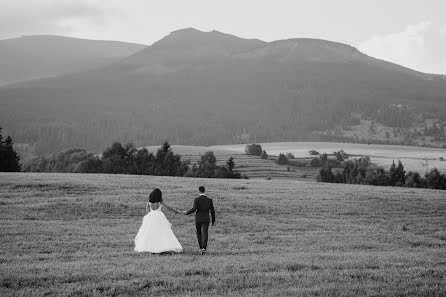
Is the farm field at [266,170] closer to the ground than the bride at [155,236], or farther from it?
closer to the ground

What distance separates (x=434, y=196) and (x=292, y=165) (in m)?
135

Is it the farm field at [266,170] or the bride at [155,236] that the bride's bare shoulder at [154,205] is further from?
the farm field at [266,170]

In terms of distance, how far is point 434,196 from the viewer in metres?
50.4

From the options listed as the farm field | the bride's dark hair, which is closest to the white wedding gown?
the bride's dark hair

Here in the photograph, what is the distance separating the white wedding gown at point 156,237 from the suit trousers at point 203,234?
3.37 feet

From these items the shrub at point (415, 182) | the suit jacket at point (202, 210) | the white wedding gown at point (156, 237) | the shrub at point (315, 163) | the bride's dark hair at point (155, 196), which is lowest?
the shrub at point (415, 182)

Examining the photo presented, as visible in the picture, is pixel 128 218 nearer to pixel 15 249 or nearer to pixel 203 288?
pixel 15 249

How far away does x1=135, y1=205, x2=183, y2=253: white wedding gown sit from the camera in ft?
70.7

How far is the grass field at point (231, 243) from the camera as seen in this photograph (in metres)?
15.5

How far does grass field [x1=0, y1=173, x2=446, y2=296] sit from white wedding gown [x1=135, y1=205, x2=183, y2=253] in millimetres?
512

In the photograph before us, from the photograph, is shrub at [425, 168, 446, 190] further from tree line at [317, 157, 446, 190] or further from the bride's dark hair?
the bride's dark hair

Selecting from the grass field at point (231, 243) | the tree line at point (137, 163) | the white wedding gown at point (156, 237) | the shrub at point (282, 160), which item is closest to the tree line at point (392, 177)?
the tree line at point (137, 163)

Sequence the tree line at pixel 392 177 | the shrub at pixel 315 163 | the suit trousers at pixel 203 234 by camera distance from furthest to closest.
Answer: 1. the shrub at pixel 315 163
2. the tree line at pixel 392 177
3. the suit trousers at pixel 203 234

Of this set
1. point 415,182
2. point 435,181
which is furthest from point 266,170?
point 435,181
